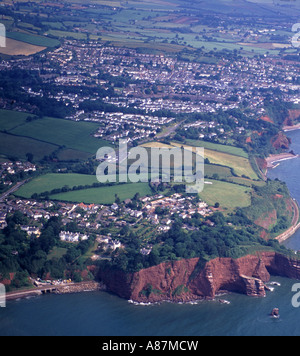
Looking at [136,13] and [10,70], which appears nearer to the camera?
[10,70]

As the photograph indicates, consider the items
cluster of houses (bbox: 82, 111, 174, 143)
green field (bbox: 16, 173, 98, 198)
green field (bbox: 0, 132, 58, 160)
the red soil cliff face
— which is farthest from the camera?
cluster of houses (bbox: 82, 111, 174, 143)

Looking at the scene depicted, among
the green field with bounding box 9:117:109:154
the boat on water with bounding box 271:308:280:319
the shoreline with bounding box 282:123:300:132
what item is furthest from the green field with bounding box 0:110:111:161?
the boat on water with bounding box 271:308:280:319

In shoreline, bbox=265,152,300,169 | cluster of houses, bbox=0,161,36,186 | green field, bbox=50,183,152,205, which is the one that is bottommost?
green field, bbox=50,183,152,205

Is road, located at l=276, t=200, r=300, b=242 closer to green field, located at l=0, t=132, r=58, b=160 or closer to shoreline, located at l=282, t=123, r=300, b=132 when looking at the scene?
green field, located at l=0, t=132, r=58, b=160
